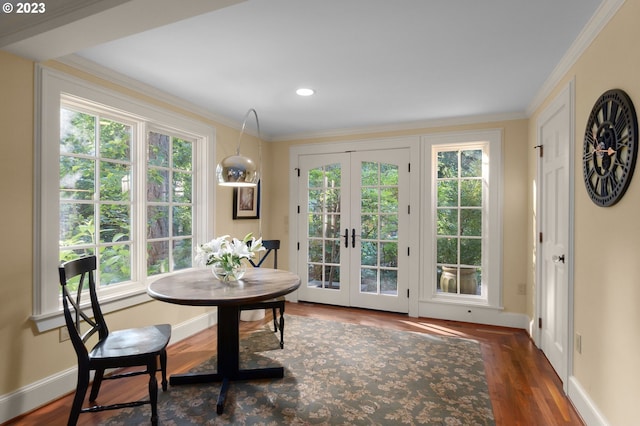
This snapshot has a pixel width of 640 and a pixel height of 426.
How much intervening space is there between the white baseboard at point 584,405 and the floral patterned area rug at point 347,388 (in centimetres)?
51

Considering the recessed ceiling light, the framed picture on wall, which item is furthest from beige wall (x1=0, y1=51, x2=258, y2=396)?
the framed picture on wall

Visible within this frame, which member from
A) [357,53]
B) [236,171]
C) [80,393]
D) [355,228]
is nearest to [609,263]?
[357,53]

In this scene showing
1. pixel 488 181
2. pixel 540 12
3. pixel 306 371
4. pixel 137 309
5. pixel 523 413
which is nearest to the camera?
pixel 540 12

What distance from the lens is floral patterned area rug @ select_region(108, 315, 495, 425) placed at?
1992mm

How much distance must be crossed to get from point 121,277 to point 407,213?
9.87ft

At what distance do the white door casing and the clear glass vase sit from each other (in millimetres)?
2249

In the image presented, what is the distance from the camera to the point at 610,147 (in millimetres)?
1708

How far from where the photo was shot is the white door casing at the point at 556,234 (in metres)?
2.26

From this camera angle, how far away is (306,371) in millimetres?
2557

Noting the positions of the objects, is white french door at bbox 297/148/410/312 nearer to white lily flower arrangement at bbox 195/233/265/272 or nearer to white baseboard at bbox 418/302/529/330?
white baseboard at bbox 418/302/529/330

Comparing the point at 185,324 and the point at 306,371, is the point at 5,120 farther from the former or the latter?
the point at 306,371

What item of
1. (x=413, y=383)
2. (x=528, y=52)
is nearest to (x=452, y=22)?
(x=528, y=52)

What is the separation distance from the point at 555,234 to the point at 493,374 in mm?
1195

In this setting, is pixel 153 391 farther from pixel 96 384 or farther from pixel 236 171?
pixel 236 171
